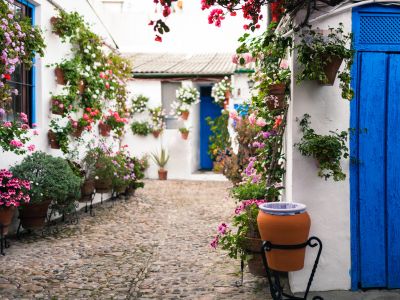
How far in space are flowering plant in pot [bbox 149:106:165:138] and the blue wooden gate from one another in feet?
34.5

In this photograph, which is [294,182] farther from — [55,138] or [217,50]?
[217,50]

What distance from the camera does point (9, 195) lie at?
5.70 metres

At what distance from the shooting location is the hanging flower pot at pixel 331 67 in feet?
12.7

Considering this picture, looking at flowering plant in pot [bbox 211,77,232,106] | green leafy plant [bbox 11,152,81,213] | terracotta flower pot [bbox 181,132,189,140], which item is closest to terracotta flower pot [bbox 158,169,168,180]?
terracotta flower pot [bbox 181,132,189,140]

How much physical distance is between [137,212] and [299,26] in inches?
227

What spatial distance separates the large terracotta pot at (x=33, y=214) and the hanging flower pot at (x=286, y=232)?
3928 mm

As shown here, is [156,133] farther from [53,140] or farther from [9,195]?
[9,195]

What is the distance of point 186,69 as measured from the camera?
1482 centimetres

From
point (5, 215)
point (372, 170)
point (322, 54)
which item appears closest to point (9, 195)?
point (5, 215)

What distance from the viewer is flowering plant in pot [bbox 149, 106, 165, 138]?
14289 millimetres

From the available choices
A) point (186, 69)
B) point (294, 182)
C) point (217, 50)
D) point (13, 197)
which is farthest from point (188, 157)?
point (294, 182)

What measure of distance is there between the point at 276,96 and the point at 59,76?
4.97m

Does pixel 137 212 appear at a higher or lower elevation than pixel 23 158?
lower

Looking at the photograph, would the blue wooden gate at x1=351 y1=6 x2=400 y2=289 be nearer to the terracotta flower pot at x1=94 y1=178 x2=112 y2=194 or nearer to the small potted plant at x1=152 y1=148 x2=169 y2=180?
the terracotta flower pot at x1=94 y1=178 x2=112 y2=194
